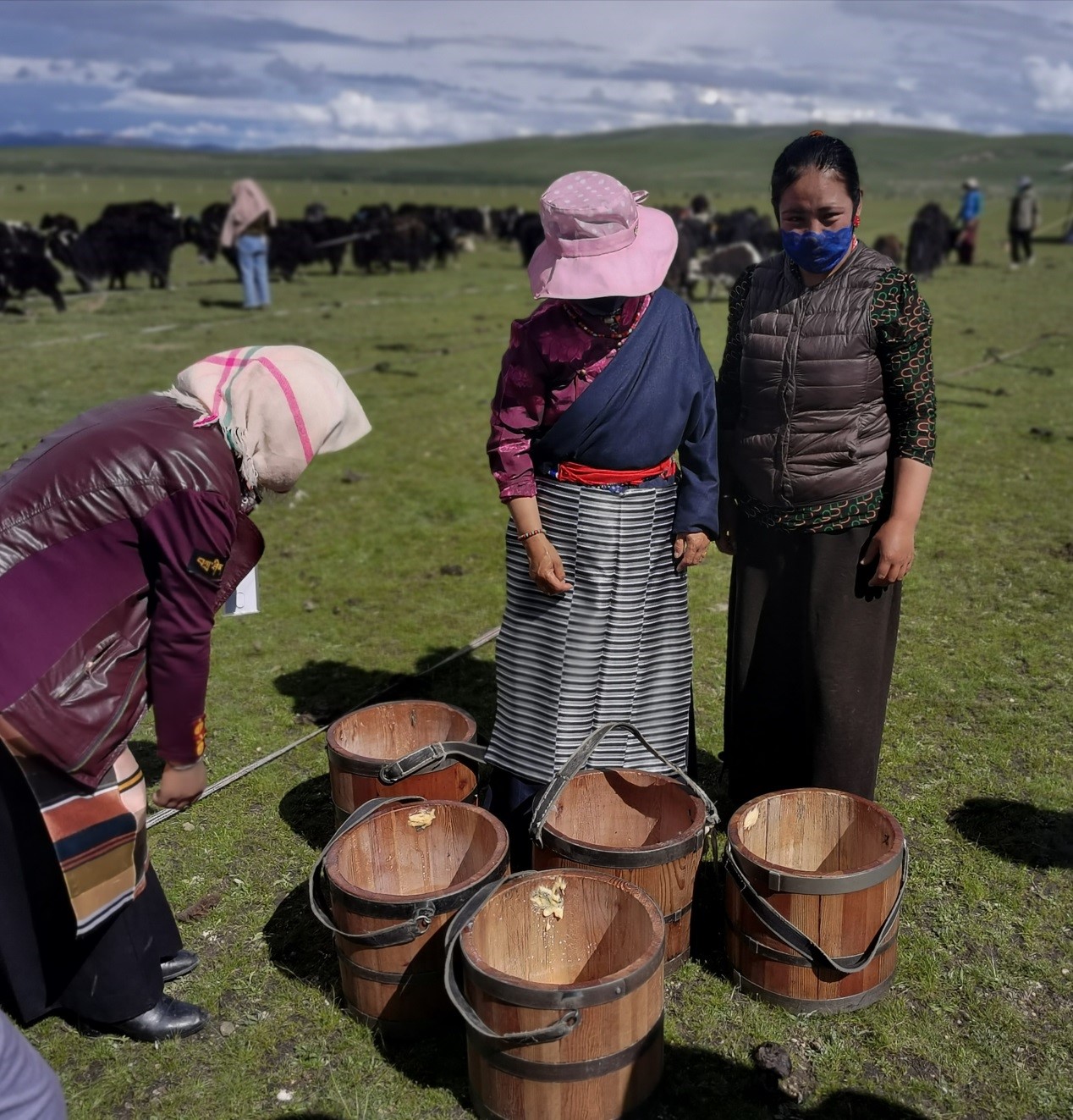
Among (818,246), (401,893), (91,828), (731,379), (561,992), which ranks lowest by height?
(401,893)

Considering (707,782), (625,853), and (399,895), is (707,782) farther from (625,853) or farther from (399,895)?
(399,895)

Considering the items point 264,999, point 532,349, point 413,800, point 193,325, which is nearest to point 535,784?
point 413,800

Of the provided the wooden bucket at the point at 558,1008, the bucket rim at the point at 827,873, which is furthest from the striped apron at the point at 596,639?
the wooden bucket at the point at 558,1008

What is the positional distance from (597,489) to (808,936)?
126cm

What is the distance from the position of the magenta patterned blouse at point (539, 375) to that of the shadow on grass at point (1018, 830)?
1.94m

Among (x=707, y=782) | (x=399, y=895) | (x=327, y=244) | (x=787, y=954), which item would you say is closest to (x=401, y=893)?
(x=399, y=895)

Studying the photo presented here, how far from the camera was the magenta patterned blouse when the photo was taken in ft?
9.38

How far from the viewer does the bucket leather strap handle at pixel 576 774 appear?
2.82m

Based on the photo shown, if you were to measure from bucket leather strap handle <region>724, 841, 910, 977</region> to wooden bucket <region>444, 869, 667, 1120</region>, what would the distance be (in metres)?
0.34

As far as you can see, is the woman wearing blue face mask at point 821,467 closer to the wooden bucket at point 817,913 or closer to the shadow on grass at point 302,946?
the wooden bucket at point 817,913

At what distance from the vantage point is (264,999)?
9.50 feet

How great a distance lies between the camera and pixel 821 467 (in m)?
3.02

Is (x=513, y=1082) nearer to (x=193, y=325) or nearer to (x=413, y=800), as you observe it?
(x=413, y=800)

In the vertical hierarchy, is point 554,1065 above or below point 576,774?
below
